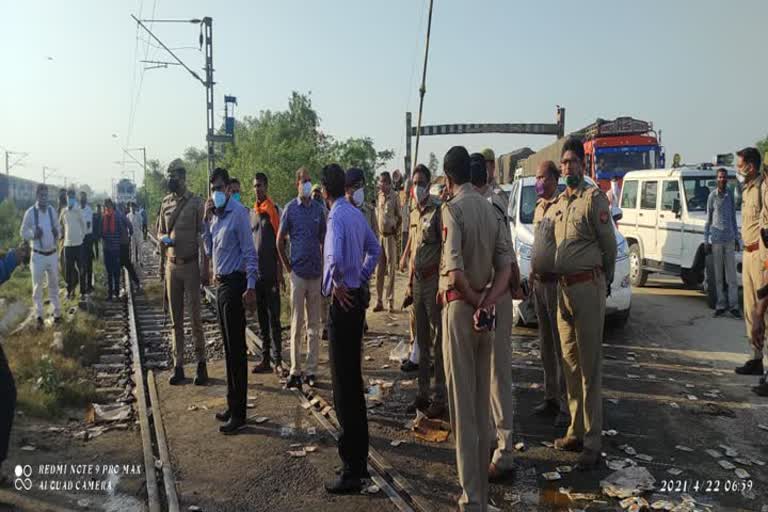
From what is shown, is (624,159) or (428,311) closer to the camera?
(428,311)

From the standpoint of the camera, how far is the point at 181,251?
6.41 m

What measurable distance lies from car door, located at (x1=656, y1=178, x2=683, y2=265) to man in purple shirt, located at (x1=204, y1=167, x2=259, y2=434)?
8.33m

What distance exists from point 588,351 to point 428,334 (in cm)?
144

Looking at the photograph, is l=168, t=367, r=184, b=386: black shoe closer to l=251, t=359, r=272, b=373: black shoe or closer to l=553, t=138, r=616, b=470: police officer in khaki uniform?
l=251, t=359, r=272, b=373: black shoe

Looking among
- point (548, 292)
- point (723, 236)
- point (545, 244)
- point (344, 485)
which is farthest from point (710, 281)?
point (344, 485)

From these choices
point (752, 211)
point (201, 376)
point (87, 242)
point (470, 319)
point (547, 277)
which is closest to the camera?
point (470, 319)

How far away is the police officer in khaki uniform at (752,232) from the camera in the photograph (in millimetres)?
6137

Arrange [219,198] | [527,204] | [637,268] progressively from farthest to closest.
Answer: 1. [637,268]
2. [527,204]
3. [219,198]

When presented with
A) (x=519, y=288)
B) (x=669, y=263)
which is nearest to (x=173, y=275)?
(x=519, y=288)

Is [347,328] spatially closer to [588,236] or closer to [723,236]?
[588,236]

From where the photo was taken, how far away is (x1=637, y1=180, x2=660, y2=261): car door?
11.5 metres

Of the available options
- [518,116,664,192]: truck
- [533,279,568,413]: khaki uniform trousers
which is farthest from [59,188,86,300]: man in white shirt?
[518,116,664,192]: truck

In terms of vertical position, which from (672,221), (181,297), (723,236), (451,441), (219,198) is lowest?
(451,441)

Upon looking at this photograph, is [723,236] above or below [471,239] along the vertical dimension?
below
